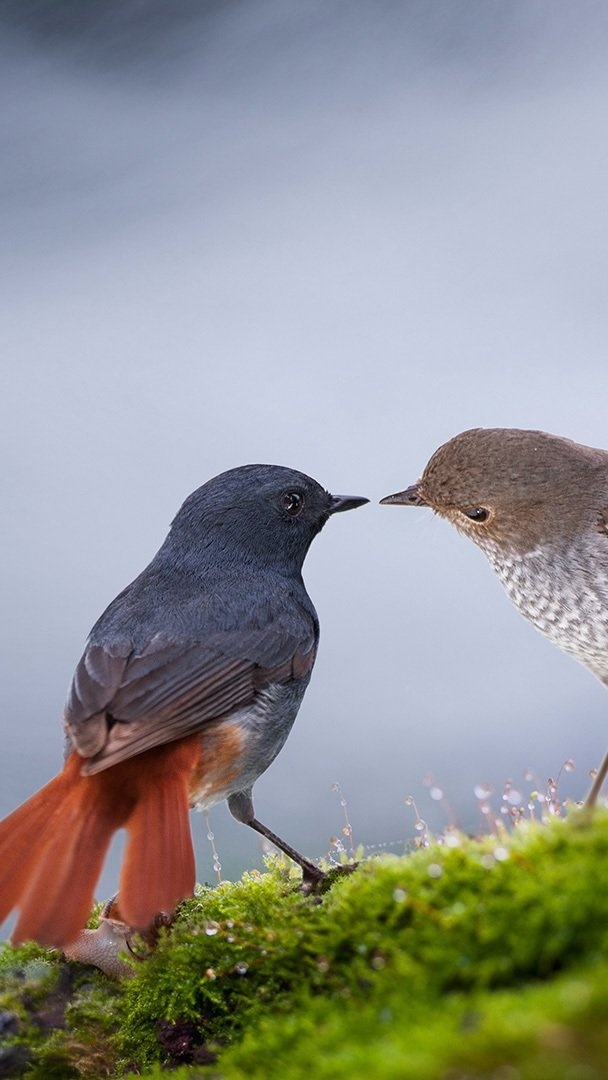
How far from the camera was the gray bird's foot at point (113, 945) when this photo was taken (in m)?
3.64

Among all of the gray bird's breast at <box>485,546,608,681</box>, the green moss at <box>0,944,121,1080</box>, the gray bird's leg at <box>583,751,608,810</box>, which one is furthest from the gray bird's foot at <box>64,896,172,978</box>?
the gray bird's breast at <box>485,546,608,681</box>

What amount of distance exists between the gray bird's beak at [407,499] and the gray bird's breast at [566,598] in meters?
0.50

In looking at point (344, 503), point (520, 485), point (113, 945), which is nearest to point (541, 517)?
point (520, 485)

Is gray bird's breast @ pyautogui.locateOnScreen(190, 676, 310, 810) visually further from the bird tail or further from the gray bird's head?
the gray bird's head

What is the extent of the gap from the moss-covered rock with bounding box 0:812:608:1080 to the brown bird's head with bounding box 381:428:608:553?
75.6 inches

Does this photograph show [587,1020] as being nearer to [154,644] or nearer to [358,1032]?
[358,1032]

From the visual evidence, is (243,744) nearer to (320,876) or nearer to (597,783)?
(320,876)

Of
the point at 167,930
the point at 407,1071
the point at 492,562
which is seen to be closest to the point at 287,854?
the point at 167,930

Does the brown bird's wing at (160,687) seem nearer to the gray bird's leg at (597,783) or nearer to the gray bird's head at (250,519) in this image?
the gray bird's head at (250,519)

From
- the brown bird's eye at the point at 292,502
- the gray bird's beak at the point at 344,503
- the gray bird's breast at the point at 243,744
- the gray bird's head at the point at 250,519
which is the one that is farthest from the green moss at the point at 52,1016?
the gray bird's beak at the point at 344,503

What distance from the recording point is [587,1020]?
5.31 feet

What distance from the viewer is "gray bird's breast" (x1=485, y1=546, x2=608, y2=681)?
14.9 feet

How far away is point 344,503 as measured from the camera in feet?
16.7

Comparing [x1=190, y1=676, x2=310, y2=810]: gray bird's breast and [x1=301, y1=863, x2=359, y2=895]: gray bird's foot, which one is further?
[x1=301, y1=863, x2=359, y2=895]: gray bird's foot
